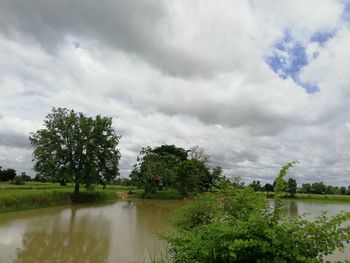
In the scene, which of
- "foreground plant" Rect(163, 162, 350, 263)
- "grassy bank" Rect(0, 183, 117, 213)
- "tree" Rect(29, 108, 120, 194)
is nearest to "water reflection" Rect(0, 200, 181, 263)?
"grassy bank" Rect(0, 183, 117, 213)

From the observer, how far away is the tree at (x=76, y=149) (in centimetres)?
3139

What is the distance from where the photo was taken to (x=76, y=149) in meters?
32.4

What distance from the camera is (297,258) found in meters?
3.67

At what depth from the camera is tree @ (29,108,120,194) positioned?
3139 centimetres

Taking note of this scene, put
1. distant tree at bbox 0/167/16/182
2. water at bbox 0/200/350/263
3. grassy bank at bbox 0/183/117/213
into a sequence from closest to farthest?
water at bbox 0/200/350/263 < grassy bank at bbox 0/183/117/213 < distant tree at bbox 0/167/16/182

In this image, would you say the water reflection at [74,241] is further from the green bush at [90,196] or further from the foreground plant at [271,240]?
the green bush at [90,196]

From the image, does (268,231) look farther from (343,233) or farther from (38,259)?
(38,259)

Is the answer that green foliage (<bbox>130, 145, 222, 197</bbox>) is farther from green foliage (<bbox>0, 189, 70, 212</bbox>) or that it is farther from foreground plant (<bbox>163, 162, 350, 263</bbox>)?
foreground plant (<bbox>163, 162, 350, 263</bbox>)

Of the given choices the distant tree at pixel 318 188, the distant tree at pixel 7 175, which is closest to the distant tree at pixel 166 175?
the distant tree at pixel 7 175

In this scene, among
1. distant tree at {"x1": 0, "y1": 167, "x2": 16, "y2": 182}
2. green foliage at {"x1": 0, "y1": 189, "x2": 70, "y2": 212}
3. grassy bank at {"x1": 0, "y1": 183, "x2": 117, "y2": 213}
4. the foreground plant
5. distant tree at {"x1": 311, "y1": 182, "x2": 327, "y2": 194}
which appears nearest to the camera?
the foreground plant

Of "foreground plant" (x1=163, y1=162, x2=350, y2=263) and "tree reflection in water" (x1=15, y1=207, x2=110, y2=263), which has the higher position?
"foreground plant" (x1=163, y1=162, x2=350, y2=263)

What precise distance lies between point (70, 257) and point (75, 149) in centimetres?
2297

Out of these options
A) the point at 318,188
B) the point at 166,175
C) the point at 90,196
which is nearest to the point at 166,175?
the point at 166,175

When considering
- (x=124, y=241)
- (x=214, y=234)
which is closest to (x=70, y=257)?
(x=124, y=241)
